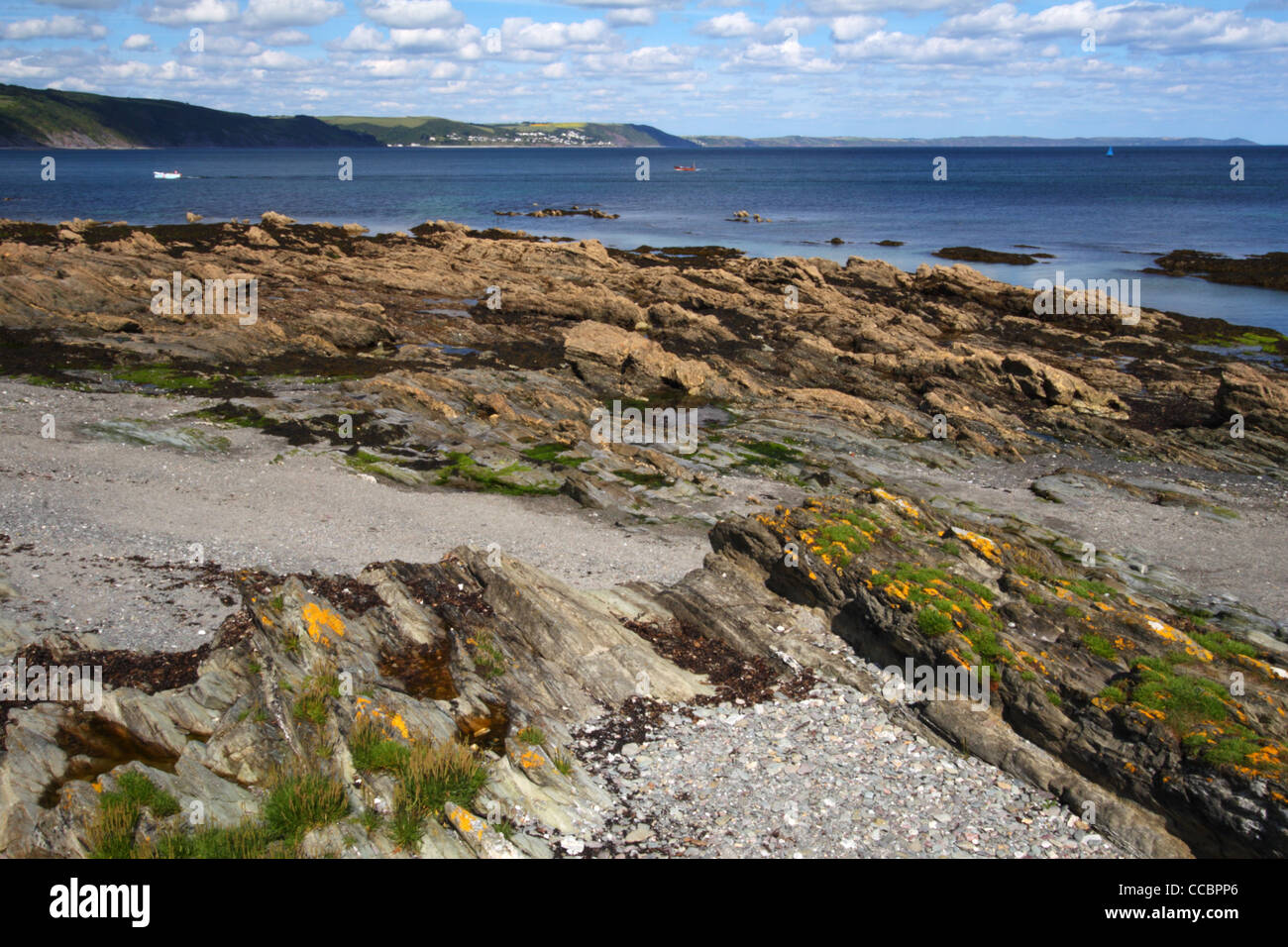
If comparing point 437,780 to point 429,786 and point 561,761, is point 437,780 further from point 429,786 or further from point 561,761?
point 561,761

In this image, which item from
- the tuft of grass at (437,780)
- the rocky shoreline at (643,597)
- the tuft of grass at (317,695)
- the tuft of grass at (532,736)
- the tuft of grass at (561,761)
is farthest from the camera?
the tuft of grass at (532,736)

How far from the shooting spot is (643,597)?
20.9 metres

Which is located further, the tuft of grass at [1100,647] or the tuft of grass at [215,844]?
the tuft of grass at [1100,647]

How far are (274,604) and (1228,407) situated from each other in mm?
41366

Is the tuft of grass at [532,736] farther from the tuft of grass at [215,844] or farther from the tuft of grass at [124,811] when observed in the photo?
the tuft of grass at [124,811]

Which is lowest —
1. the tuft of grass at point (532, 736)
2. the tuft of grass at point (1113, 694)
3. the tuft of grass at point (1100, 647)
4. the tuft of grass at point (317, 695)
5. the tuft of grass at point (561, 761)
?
the tuft of grass at point (561, 761)

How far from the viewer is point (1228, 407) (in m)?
39.1

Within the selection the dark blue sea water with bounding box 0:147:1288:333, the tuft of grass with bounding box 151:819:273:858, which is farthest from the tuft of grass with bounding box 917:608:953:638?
the dark blue sea water with bounding box 0:147:1288:333

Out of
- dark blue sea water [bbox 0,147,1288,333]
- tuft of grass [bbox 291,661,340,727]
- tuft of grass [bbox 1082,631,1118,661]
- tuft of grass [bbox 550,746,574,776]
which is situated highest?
dark blue sea water [bbox 0,147,1288,333]

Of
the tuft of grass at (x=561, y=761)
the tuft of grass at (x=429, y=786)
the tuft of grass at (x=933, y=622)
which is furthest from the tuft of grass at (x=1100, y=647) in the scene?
the tuft of grass at (x=429, y=786)

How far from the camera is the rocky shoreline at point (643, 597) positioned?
1291 centimetres

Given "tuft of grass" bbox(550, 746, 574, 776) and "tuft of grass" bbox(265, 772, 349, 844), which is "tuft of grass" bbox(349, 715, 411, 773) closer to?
"tuft of grass" bbox(265, 772, 349, 844)

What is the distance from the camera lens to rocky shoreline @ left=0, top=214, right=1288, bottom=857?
42.3 feet
